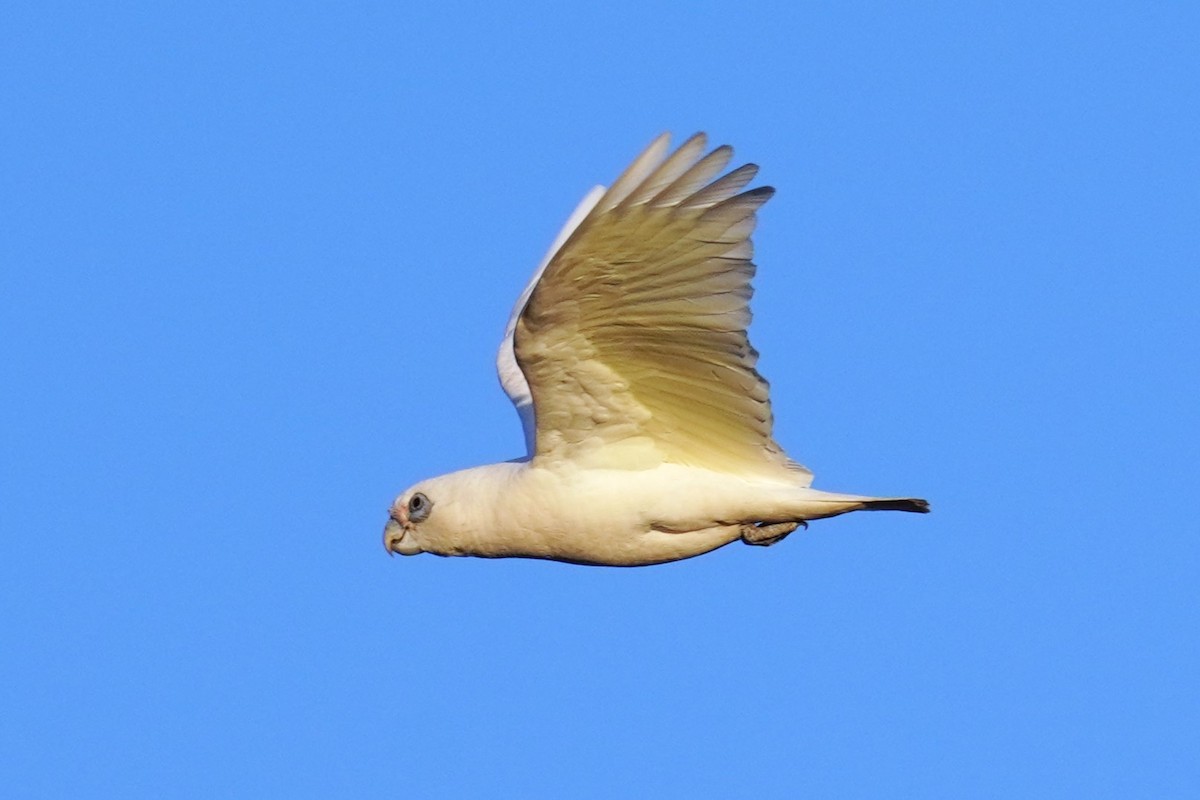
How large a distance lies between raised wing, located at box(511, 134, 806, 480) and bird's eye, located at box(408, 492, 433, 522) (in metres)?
0.93

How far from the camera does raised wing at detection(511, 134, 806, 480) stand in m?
8.02

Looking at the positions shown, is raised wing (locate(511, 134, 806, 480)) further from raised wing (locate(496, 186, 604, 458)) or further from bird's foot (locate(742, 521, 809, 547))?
raised wing (locate(496, 186, 604, 458))

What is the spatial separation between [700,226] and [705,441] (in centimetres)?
149

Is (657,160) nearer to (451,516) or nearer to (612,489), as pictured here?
(612,489)

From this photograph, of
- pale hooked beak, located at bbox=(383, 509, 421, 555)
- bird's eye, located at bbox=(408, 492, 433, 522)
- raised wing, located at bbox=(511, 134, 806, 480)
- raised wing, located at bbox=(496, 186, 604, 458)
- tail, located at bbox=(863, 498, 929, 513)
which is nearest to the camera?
raised wing, located at bbox=(511, 134, 806, 480)

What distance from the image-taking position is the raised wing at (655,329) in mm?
8016

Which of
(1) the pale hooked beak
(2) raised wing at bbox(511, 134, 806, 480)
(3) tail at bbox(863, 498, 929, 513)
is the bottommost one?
(3) tail at bbox(863, 498, 929, 513)

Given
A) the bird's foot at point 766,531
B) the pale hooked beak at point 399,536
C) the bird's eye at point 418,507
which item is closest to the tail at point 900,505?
the bird's foot at point 766,531

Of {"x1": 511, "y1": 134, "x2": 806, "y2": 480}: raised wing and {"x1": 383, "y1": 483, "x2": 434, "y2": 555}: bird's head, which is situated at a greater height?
{"x1": 511, "y1": 134, "x2": 806, "y2": 480}: raised wing

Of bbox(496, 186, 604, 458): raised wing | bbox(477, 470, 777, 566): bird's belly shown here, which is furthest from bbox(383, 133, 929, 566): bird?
bbox(496, 186, 604, 458): raised wing

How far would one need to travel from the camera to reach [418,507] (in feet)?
32.4

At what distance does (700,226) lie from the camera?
810 centimetres

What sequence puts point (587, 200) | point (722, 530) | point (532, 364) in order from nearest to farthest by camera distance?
1. point (532, 364)
2. point (722, 530)
3. point (587, 200)

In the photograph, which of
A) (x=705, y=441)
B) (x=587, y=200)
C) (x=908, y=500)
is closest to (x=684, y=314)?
(x=705, y=441)
